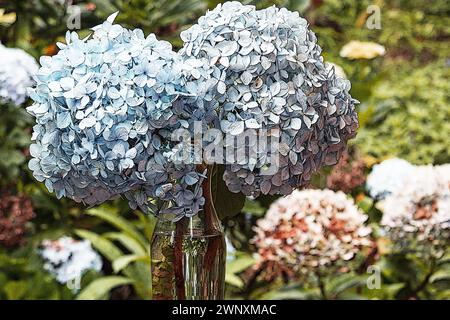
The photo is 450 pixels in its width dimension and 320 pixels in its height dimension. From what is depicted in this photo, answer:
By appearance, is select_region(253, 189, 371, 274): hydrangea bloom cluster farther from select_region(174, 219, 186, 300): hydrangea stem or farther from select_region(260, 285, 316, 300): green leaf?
select_region(174, 219, 186, 300): hydrangea stem

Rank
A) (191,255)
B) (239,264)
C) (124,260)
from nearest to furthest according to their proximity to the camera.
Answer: (191,255)
(124,260)
(239,264)

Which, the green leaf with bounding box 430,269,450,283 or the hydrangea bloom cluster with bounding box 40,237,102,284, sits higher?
the hydrangea bloom cluster with bounding box 40,237,102,284

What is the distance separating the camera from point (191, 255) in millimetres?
1221

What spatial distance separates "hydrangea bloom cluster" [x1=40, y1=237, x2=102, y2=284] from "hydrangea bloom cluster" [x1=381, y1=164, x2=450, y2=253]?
866 mm

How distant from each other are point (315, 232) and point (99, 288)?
62cm

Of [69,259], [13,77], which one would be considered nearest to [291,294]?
[69,259]

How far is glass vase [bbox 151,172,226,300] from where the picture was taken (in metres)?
1.22

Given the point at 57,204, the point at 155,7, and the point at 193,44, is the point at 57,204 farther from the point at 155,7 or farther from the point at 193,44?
the point at 193,44

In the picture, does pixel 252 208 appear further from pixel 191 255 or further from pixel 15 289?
pixel 191 255

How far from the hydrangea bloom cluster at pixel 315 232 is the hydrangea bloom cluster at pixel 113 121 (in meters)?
0.80

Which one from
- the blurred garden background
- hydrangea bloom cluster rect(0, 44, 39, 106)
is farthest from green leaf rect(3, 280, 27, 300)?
hydrangea bloom cluster rect(0, 44, 39, 106)

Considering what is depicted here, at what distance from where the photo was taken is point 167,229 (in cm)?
122
